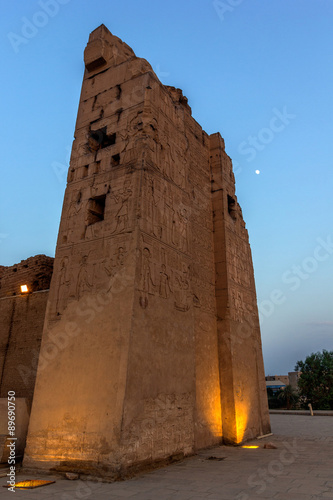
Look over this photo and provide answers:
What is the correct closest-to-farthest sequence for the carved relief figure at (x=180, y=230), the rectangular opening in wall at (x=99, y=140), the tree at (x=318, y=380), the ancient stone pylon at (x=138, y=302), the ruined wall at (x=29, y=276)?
the ancient stone pylon at (x=138, y=302)
the carved relief figure at (x=180, y=230)
the rectangular opening in wall at (x=99, y=140)
the ruined wall at (x=29, y=276)
the tree at (x=318, y=380)

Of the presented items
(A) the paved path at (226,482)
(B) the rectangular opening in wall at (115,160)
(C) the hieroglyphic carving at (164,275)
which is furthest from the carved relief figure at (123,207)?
(A) the paved path at (226,482)

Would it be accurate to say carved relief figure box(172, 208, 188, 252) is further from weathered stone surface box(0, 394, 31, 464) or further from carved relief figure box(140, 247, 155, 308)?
weathered stone surface box(0, 394, 31, 464)

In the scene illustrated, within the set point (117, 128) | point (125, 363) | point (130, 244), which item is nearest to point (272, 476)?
point (125, 363)

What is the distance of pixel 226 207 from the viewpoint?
10.2 meters

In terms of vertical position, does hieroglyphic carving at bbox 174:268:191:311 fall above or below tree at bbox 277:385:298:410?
above

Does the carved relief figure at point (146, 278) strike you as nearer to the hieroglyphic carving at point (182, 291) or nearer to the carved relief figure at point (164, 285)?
the carved relief figure at point (164, 285)

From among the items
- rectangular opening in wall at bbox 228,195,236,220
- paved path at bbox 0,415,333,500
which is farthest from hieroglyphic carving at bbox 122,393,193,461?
rectangular opening in wall at bbox 228,195,236,220

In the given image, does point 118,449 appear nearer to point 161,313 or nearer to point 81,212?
point 161,313

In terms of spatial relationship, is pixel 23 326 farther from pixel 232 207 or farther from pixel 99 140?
pixel 232 207

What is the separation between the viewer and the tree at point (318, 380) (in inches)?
896

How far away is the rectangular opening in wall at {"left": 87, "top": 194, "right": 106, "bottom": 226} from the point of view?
7.14 metres

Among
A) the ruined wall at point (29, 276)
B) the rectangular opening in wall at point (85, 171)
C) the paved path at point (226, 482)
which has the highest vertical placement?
the rectangular opening in wall at point (85, 171)

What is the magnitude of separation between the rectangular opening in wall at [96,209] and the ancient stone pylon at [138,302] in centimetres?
3

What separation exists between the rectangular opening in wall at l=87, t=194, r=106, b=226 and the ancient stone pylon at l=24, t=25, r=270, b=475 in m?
0.03
